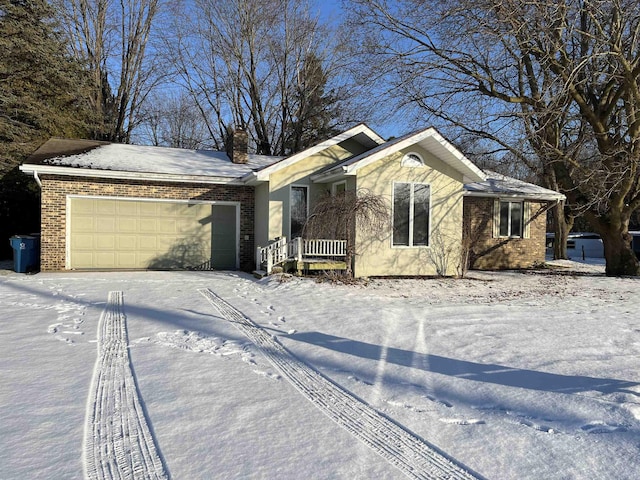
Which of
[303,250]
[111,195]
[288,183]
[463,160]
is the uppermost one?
[463,160]

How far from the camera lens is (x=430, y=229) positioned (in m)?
13.3

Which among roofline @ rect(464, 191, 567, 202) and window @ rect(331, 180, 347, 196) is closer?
window @ rect(331, 180, 347, 196)

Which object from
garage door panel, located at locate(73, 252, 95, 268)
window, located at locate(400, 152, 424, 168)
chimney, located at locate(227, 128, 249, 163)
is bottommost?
garage door panel, located at locate(73, 252, 95, 268)

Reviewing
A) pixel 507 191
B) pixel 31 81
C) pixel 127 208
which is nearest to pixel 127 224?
pixel 127 208

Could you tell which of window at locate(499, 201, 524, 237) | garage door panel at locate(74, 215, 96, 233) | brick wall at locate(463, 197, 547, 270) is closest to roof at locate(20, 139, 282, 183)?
garage door panel at locate(74, 215, 96, 233)

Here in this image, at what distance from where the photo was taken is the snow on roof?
44.0 ft

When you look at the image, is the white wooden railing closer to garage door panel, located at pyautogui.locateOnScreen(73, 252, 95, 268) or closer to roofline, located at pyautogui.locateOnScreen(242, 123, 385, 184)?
roofline, located at pyautogui.locateOnScreen(242, 123, 385, 184)

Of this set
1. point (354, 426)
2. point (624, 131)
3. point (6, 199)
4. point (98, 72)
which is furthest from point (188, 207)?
point (98, 72)

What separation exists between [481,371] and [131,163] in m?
12.4

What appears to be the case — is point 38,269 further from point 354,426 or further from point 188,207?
point 354,426

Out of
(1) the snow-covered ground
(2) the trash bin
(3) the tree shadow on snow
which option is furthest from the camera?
(2) the trash bin

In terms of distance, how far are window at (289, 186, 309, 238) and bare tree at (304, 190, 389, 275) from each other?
1549 millimetres

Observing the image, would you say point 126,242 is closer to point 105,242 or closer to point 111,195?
point 105,242

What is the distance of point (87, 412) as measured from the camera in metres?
3.80
